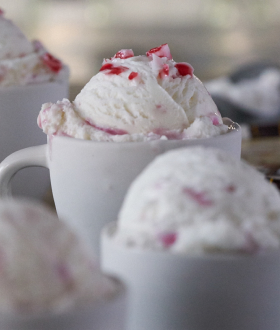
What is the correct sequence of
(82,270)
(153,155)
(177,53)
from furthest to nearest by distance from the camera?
(177,53) → (153,155) → (82,270)

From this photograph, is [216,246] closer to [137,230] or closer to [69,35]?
[137,230]

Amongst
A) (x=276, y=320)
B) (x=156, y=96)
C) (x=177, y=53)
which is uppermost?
(x=156, y=96)

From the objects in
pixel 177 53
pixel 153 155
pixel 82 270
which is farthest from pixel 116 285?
pixel 177 53

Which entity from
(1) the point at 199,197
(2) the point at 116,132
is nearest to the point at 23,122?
(2) the point at 116,132

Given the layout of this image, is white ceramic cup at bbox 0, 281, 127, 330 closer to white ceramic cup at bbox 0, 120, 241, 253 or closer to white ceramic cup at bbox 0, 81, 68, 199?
white ceramic cup at bbox 0, 120, 241, 253

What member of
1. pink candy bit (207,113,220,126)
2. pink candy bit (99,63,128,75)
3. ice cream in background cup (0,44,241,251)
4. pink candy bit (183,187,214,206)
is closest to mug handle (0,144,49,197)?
ice cream in background cup (0,44,241,251)

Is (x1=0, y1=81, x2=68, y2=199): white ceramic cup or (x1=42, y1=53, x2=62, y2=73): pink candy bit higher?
(x1=42, y1=53, x2=62, y2=73): pink candy bit

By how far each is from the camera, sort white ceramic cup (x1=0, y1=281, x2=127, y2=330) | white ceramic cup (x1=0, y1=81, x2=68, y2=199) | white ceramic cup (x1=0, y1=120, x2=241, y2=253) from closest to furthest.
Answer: white ceramic cup (x1=0, y1=281, x2=127, y2=330), white ceramic cup (x1=0, y1=120, x2=241, y2=253), white ceramic cup (x1=0, y1=81, x2=68, y2=199)
